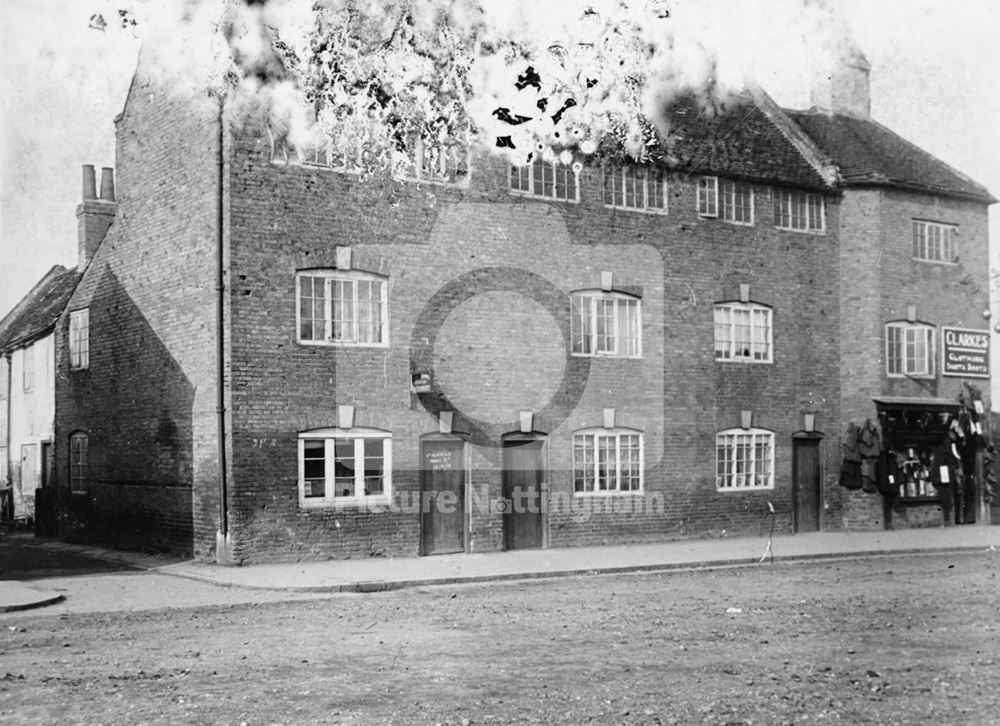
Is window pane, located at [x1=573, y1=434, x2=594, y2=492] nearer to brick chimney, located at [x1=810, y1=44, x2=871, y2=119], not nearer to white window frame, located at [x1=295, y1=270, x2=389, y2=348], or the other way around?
white window frame, located at [x1=295, y1=270, x2=389, y2=348]

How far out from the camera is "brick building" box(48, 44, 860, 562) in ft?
62.3

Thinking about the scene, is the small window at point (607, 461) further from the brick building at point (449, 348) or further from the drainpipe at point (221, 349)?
the drainpipe at point (221, 349)

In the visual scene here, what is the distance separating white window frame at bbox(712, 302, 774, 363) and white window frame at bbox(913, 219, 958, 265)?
436 cm

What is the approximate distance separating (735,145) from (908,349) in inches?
253

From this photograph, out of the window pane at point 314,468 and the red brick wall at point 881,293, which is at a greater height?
the red brick wall at point 881,293

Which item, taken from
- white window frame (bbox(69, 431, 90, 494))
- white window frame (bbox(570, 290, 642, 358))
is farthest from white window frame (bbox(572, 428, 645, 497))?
A: white window frame (bbox(69, 431, 90, 494))

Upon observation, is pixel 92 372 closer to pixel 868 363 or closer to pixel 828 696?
pixel 868 363

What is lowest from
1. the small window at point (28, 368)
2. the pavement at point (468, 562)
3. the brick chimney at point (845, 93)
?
the pavement at point (468, 562)

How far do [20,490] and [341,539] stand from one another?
550 inches

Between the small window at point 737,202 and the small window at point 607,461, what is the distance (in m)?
5.32

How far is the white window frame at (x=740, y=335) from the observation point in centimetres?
2455

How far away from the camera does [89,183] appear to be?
84.4 ft

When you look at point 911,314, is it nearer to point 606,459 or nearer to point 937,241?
point 937,241

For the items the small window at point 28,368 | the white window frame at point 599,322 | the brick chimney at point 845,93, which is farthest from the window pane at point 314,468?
the brick chimney at point 845,93
